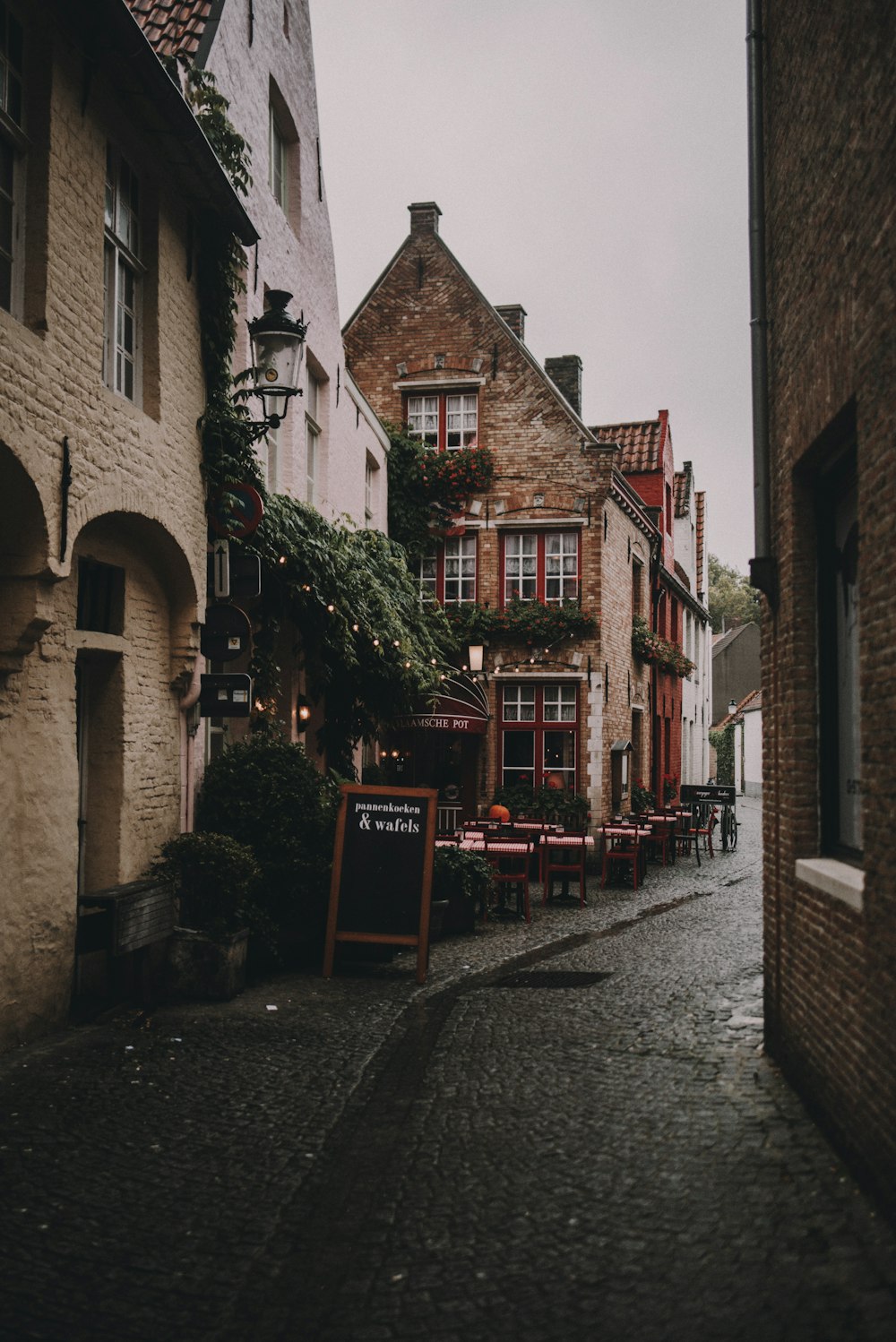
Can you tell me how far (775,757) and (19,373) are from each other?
16.1 ft

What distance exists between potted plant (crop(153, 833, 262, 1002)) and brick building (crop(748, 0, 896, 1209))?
149 inches

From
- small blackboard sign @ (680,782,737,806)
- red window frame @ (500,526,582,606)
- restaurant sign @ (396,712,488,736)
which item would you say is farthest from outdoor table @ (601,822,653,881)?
small blackboard sign @ (680,782,737,806)

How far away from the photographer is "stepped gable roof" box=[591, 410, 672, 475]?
1056 inches

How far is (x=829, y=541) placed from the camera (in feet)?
20.2

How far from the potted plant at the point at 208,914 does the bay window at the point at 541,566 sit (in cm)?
1207

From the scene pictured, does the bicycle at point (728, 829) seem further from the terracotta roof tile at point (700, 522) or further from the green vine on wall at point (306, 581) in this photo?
the terracotta roof tile at point (700, 522)

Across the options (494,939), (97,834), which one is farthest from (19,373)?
(494,939)

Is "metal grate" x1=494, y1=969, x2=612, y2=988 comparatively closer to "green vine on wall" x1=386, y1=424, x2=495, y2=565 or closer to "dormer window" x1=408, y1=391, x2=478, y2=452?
"green vine on wall" x1=386, y1=424, x2=495, y2=565

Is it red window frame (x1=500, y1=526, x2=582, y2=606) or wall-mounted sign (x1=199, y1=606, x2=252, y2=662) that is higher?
red window frame (x1=500, y1=526, x2=582, y2=606)

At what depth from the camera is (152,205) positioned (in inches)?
342

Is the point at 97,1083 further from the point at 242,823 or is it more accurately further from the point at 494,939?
the point at 494,939

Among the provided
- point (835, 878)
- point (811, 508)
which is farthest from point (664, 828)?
point (835, 878)

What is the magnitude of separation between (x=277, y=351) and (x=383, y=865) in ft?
15.2

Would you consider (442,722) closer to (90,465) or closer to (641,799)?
(641,799)
